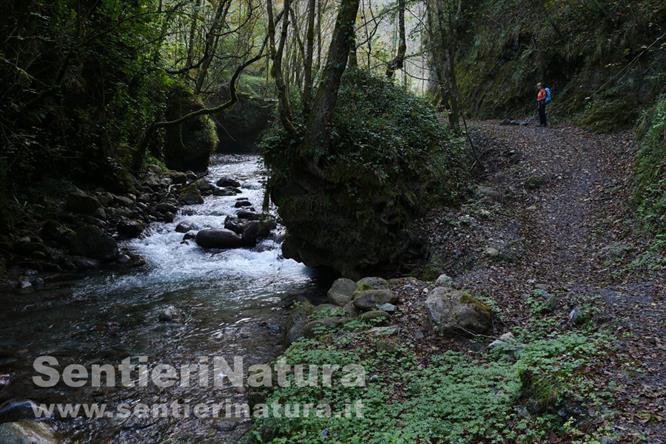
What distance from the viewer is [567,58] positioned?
1752 cm

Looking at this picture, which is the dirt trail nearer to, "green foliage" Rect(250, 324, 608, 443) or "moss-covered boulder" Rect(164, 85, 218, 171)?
"green foliage" Rect(250, 324, 608, 443)

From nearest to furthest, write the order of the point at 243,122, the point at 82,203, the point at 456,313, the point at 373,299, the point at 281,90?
the point at 456,313
the point at 373,299
the point at 281,90
the point at 82,203
the point at 243,122

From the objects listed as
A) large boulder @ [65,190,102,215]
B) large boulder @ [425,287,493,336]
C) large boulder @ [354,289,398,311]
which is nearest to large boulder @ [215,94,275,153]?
large boulder @ [65,190,102,215]

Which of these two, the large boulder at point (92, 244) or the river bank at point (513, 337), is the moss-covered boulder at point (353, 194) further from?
the large boulder at point (92, 244)

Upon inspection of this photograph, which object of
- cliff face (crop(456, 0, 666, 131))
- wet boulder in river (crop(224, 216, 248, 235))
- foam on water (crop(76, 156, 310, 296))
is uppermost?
cliff face (crop(456, 0, 666, 131))

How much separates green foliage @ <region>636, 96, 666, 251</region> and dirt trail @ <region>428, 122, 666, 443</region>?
11.6 inches

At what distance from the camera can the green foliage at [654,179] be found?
737cm

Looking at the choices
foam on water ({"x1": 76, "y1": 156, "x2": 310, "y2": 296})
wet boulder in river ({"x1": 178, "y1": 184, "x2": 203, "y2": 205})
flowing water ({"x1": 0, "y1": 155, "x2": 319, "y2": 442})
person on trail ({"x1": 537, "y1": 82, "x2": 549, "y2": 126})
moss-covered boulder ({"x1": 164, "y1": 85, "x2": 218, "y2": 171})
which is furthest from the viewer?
moss-covered boulder ({"x1": 164, "y1": 85, "x2": 218, "y2": 171})

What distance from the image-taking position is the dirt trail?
429cm

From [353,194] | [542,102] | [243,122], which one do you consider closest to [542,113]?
[542,102]

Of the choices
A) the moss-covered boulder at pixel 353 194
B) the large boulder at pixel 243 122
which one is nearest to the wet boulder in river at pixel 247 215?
the moss-covered boulder at pixel 353 194

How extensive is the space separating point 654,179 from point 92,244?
12.1 metres

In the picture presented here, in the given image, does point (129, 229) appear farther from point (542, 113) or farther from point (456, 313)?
point (542, 113)

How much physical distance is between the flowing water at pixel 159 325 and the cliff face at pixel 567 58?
908 cm
